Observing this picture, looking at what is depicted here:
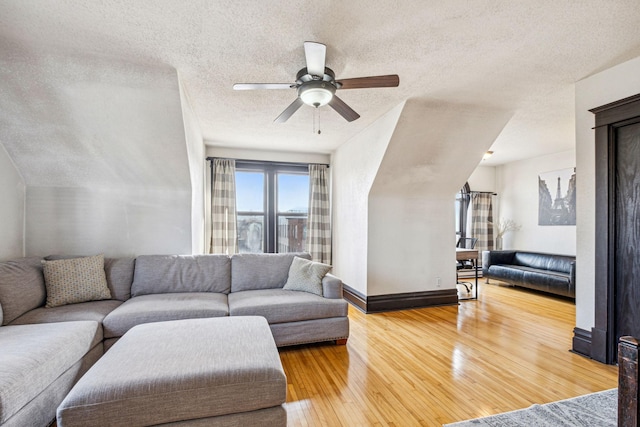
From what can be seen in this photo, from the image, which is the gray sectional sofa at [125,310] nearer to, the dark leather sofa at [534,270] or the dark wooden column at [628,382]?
the dark wooden column at [628,382]

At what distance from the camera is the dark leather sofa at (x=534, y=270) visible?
15.3 ft

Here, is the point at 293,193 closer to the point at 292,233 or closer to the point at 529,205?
the point at 292,233

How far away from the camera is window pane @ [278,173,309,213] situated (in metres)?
5.51

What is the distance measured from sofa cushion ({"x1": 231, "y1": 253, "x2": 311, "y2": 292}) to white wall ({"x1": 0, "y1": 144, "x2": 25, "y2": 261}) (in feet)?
7.05

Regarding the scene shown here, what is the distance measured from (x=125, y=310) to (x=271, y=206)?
3168mm

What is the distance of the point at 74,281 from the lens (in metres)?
2.69

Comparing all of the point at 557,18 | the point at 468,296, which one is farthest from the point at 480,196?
the point at 557,18

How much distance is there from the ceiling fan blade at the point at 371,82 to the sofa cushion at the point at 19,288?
295cm

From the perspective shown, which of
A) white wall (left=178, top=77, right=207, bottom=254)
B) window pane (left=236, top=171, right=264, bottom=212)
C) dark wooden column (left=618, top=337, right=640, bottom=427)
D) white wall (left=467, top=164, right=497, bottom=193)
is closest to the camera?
dark wooden column (left=618, top=337, right=640, bottom=427)

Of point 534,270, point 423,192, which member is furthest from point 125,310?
point 534,270

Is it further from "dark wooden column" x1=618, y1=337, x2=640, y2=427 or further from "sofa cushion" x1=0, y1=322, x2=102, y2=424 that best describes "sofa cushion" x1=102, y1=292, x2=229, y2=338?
"dark wooden column" x1=618, y1=337, x2=640, y2=427

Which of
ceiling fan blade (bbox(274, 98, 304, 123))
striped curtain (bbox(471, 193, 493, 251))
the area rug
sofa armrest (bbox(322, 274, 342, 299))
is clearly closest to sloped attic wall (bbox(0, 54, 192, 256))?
ceiling fan blade (bbox(274, 98, 304, 123))

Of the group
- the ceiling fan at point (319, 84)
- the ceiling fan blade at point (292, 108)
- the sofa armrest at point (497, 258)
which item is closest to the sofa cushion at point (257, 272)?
the ceiling fan blade at point (292, 108)

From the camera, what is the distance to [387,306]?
4141 millimetres
